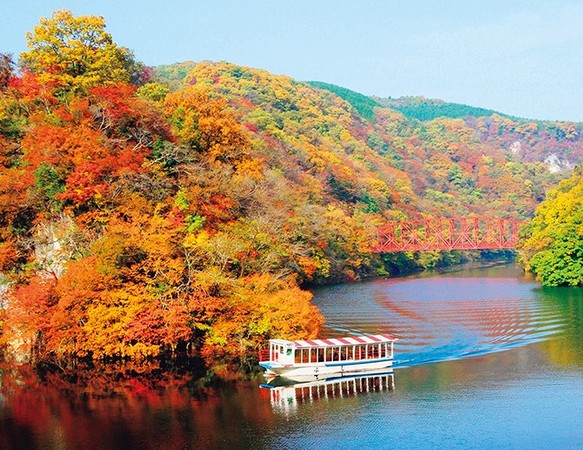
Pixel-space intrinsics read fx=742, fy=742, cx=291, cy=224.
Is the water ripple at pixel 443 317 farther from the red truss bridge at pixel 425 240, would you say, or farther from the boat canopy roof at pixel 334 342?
the red truss bridge at pixel 425 240

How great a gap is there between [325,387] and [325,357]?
5.41 feet

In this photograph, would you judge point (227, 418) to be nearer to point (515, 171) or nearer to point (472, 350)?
point (472, 350)

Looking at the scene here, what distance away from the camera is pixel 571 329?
43.5 m

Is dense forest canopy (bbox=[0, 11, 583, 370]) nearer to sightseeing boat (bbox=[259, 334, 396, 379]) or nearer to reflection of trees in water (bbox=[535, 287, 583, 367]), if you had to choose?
sightseeing boat (bbox=[259, 334, 396, 379])

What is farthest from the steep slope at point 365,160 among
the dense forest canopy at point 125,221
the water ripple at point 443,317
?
the dense forest canopy at point 125,221

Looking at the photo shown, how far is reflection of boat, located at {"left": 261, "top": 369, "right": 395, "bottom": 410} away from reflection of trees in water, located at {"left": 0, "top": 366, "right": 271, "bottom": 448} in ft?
3.04

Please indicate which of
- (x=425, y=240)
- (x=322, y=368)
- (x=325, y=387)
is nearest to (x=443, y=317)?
(x=322, y=368)

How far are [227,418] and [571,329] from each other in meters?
25.0

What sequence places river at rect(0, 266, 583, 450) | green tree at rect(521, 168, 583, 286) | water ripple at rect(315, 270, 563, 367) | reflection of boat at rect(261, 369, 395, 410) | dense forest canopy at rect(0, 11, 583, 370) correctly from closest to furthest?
river at rect(0, 266, 583, 450)
reflection of boat at rect(261, 369, 395, 410)
dense forest canopy at rect(0, 11, 583, 370)
water ripple at rect(315, 270, 563, 367)
green tree at rect(521, 168, 583, 286)

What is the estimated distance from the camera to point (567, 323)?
1788 inches

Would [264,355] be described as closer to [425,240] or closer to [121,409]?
[121,409]

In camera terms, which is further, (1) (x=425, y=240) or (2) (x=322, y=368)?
(1) (x=425, y=240)

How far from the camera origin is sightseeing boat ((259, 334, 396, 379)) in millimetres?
32219

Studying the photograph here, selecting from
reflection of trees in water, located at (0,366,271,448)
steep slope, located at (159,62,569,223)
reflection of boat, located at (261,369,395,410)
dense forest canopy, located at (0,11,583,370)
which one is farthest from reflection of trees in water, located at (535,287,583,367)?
steep slope, located at (159,62,569,223)
